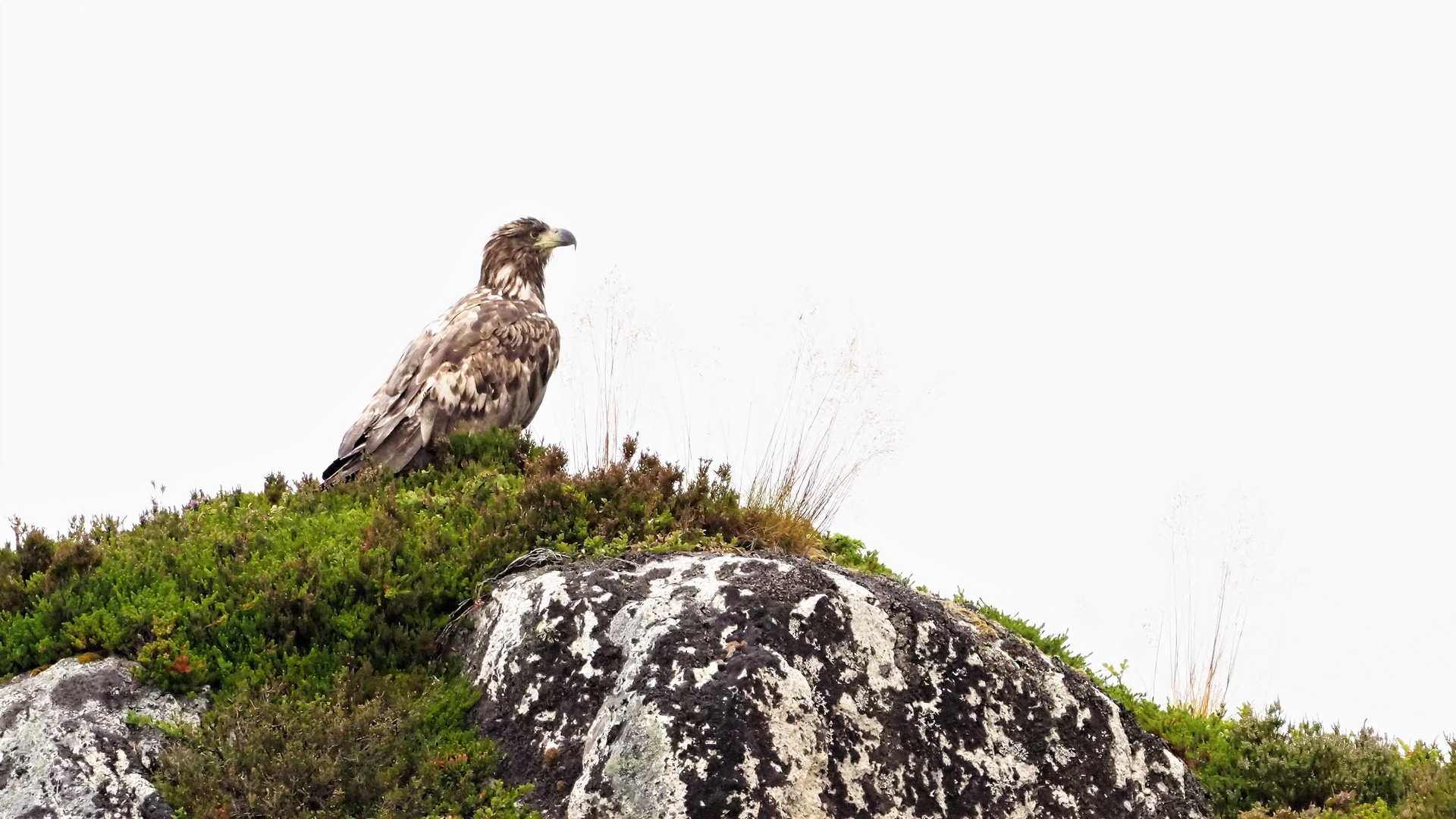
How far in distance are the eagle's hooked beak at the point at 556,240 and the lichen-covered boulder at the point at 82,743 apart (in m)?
→ 5.19

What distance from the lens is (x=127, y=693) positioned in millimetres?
7004

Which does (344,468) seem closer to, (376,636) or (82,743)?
(376,636)

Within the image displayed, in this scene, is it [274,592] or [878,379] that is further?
[878,379]

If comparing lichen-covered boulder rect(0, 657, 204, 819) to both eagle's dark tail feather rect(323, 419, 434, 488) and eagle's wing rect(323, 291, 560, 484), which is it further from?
eagle's wing rect(323, 291, 560, 484)

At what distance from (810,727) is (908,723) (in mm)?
639

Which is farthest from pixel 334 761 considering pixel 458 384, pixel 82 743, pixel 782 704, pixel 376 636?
pixel 458 384

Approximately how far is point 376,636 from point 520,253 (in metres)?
4.59

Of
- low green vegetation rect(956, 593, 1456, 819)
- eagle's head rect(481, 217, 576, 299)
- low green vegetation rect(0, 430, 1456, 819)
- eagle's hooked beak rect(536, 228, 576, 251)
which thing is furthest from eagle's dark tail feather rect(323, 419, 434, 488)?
low green vegetation rect(956, 593, 1456, 819)

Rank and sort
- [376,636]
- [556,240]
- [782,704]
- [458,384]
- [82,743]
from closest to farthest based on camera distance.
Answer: [782,704] < [82,743] < [376,636] < [458,384] < [556,240]

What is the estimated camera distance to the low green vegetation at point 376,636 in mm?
6590

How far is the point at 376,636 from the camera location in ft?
24.4

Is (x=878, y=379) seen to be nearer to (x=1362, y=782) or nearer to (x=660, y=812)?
(x=1362, y=782)

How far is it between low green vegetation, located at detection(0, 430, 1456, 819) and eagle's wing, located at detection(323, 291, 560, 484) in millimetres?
708

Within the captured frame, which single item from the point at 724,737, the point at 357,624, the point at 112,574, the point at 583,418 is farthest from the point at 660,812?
the point at 583,418
